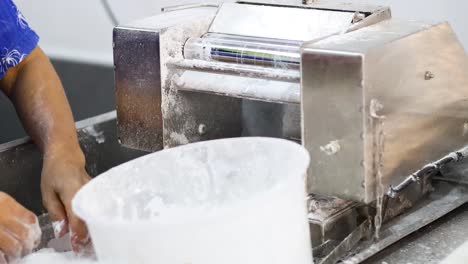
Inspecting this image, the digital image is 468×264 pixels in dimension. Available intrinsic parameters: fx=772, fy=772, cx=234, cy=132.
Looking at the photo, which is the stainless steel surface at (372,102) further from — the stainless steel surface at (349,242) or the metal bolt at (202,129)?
the metal bolt at (202,129)

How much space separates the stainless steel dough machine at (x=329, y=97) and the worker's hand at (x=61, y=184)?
119mm

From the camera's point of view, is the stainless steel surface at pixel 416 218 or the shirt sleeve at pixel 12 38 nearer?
the stainless steel surface at pixel 416 218

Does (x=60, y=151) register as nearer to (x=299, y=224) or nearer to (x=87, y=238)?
(x=87, y=238)

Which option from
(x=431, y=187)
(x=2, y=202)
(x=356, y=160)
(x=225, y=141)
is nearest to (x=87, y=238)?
(x=2, y=202)

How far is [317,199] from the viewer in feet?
3.60

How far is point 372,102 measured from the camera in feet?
3.16

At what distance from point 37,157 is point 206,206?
60cm

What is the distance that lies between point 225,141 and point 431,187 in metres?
0.47

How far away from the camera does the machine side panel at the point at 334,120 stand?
961 mm

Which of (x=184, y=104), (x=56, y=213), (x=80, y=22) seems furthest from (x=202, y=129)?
(x=80, y=22)

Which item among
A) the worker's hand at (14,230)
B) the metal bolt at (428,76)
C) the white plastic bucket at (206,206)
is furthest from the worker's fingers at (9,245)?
the metal bolt at (428,76)

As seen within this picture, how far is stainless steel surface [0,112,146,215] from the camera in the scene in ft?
4.54

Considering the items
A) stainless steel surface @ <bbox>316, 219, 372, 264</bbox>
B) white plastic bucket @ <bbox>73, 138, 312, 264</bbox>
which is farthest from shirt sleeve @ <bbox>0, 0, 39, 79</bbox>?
stainless steel surface @ <bbox>316, 219, 372, 264</bbox>

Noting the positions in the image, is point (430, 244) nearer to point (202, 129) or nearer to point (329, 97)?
point (329, 97)
